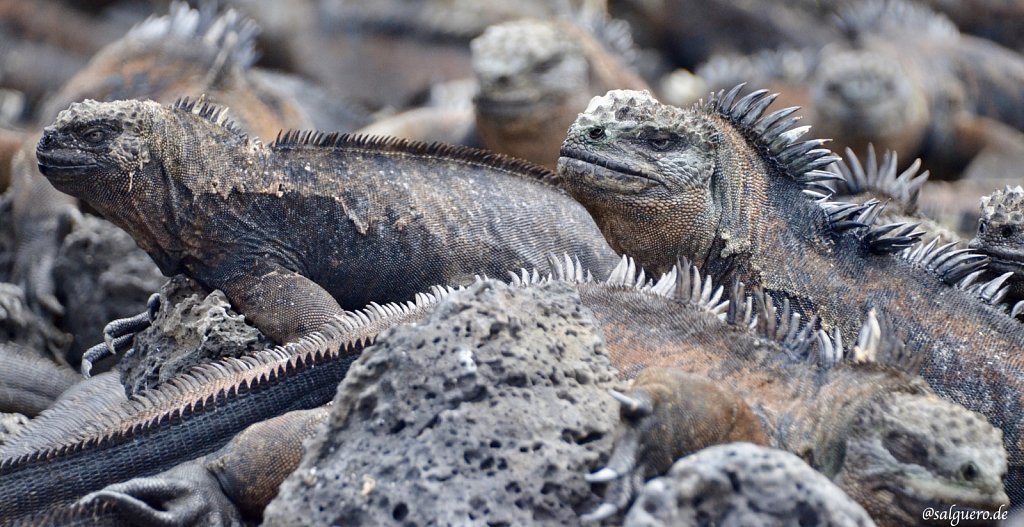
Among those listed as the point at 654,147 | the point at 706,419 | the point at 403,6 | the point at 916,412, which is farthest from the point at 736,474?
the point at 403,6

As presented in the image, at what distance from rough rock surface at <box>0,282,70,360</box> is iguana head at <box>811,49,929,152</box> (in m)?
4.98

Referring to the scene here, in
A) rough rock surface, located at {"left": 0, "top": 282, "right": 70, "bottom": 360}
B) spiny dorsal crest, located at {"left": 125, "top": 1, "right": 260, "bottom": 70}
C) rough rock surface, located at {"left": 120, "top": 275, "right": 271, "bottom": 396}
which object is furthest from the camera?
spiny dorsal crest, located at {"left": 125, "top": 1, "right": 260, "bottom": 70}

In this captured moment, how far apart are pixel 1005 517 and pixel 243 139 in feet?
8.49

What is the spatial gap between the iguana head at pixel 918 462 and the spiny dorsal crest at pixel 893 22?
27.0ft

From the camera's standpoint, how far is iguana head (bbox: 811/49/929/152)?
7.89 metres

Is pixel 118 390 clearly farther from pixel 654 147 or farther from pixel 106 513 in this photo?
pixel 654 147

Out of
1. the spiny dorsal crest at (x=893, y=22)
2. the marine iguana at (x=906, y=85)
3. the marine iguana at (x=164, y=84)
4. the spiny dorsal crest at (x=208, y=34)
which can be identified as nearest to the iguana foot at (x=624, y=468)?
the marine iguana at (x=164, y=84)

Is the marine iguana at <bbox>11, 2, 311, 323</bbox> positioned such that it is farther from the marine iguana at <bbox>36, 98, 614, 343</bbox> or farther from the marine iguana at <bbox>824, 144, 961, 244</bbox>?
the marine iguana at <bbox>824, 144, 961, 244</bbox>

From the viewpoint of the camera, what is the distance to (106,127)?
3766 mm

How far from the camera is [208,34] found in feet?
22.0

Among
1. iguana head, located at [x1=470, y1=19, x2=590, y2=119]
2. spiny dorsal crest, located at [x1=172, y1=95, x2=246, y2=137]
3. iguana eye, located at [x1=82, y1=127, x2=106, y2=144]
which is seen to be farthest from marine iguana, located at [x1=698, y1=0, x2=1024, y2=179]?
iguana eye, located at [x1=82, y1=127, x2=106, y2=144]

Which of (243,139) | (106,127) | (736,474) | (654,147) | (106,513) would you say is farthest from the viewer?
(243,139)

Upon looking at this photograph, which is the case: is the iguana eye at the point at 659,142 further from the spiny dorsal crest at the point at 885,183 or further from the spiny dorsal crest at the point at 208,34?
the spiny dorsal crest at the point at 208,34

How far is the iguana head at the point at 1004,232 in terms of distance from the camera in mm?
3619
